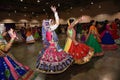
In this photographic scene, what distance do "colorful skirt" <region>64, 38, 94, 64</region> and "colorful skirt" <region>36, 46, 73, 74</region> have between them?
0.80m

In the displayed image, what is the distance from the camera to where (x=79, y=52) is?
5.95 m

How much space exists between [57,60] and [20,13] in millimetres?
25706

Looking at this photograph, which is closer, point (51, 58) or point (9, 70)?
point (9, 70)

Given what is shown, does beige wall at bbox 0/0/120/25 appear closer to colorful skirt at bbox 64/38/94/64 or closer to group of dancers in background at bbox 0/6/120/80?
group of dancers in background at bbox 0/6/120/80

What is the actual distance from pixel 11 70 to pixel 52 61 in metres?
1.61

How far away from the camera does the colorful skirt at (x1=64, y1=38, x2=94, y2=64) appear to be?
586cm

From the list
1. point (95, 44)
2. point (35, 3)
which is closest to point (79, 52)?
point (95, 44)

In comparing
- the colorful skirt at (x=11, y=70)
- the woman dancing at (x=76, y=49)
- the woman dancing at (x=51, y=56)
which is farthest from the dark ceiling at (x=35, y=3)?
the colorful skirt at (x=11, y=70)

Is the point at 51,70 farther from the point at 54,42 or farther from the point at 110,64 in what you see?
the point at 110,64

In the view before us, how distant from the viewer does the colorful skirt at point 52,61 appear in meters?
4.88

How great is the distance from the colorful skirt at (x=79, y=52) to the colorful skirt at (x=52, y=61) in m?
0.80

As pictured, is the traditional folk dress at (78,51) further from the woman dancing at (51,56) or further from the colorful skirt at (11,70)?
the colorful skirt at (11,70)

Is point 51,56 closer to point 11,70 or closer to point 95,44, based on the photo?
point 11,70

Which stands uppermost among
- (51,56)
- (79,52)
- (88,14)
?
(88,14)
